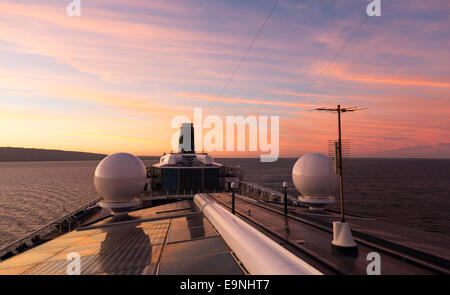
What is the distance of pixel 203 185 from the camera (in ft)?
178

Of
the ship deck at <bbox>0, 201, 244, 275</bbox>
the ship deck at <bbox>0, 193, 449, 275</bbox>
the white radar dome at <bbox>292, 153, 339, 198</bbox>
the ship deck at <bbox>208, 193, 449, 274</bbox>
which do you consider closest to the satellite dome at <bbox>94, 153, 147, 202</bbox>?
the ship deck at <bbox>0, 201, 244, 275</bbox>

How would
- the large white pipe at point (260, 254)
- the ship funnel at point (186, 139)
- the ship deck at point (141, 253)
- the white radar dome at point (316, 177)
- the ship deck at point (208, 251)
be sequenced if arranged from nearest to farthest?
the large white pipe at point (260, 254), the ship deck at point (141, 253), the ship deck at point (208, 251), the white radar dome at point (316, 177), the ship funnel at point (186, 139)

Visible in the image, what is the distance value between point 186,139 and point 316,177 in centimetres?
5268

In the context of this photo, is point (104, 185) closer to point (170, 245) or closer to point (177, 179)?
point (170, 245)

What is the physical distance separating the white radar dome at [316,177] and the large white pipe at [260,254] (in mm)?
16459

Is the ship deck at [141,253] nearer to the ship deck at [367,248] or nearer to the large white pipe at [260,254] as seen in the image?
the large white pipe at [260,254]

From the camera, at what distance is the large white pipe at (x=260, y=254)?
660 centimetres

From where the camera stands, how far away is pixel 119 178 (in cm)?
2514

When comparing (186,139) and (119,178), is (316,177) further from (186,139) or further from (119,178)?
(186,139)

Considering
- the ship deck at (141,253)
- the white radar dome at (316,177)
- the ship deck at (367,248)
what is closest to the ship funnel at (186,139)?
the white radar dome at (316,177)

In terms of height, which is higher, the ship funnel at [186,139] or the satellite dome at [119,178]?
the ship funnel at [186,139]

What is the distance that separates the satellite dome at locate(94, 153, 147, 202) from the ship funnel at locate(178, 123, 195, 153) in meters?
43.7
